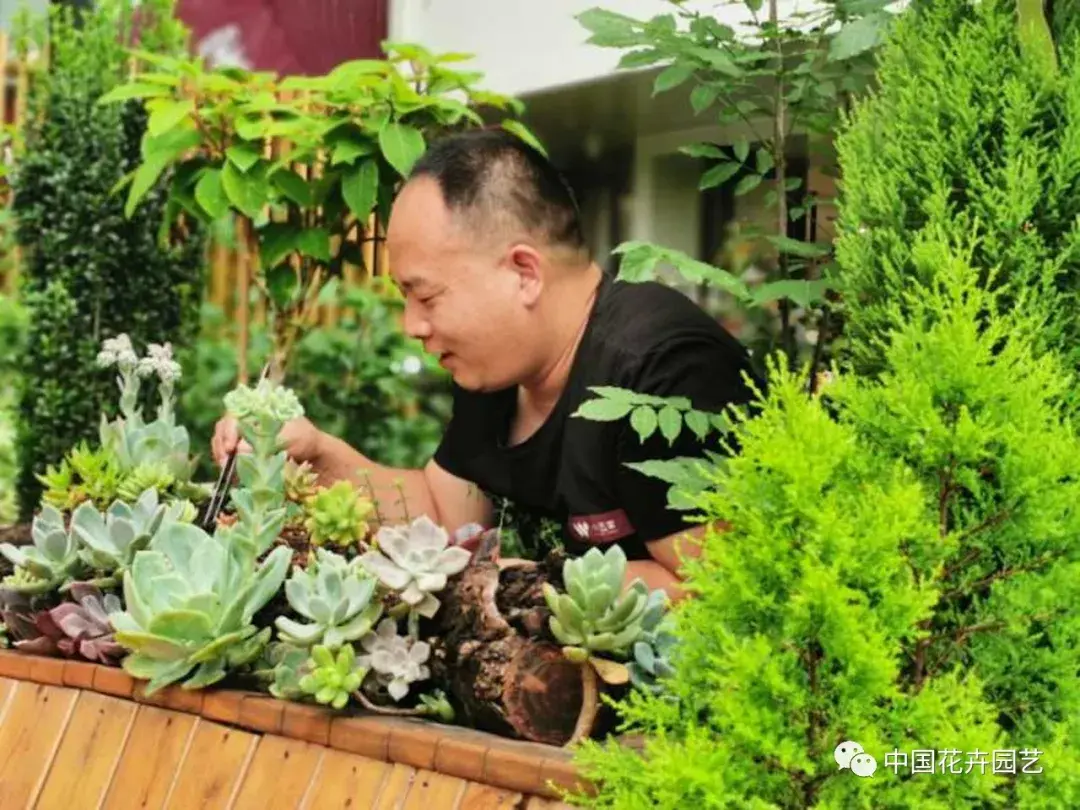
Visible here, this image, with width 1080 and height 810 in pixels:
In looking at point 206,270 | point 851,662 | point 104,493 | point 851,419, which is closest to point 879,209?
point 851,419

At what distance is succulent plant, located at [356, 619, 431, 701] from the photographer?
239cm

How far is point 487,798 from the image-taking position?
2.09m

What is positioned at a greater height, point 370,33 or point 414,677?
point 370,33

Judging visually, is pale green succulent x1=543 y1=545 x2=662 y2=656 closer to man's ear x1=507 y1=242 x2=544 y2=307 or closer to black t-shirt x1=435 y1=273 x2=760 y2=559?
black t-shirt x1=435 y1=273 x2=760 y2=559

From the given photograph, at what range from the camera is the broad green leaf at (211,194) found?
456cm

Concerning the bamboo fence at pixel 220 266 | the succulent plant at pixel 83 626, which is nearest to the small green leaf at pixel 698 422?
the succulent plant at pixel 83 626

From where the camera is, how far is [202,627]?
2453 mm

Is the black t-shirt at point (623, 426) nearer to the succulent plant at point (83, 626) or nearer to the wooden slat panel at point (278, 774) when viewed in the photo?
the wooden slat panel at point (278, 774)

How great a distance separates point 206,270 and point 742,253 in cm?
239

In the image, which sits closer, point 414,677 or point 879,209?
point 879,209

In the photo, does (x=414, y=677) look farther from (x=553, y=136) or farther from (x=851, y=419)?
(x=553, y=136)

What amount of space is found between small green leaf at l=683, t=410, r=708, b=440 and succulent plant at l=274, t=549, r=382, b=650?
1.78 feet

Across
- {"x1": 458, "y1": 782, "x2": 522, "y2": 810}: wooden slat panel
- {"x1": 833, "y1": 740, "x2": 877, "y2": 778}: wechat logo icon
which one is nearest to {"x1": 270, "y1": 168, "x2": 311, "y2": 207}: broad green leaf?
{"x1": 458, "y1": 782, "x2": 522, "y2": 810}: wooden slat panel

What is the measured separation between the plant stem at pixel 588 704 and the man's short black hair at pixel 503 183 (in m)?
1.04
